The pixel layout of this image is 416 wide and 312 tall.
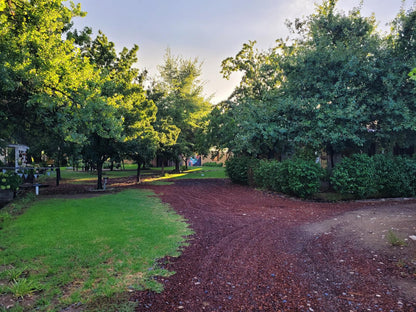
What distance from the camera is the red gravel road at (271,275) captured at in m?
3.14

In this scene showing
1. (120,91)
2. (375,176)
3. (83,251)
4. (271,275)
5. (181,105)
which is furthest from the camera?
(181,105)

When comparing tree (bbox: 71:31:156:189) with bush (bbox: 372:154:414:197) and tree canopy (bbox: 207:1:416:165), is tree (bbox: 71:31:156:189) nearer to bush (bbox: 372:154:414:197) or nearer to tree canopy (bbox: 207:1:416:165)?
tree canopy (bbox: 207:1:416:165)

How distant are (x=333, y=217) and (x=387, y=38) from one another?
367 inches

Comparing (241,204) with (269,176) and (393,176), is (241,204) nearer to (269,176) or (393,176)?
(269,176)

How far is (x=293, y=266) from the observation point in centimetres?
427

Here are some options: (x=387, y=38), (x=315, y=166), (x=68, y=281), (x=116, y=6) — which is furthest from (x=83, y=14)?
(x=387, y=38)

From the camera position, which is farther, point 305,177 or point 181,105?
point 181,105

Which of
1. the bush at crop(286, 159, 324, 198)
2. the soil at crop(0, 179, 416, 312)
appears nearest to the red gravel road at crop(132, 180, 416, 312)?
the soil at crop(0, 179, 416, 312)

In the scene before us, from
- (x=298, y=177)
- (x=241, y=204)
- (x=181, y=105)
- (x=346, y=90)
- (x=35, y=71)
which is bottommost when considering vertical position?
(x=241, y=204)

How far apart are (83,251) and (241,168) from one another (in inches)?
538

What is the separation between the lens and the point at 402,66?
1065cm

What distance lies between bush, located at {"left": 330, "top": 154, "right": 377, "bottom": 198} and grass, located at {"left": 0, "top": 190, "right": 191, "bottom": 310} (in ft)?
22.1

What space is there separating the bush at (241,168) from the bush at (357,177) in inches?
244

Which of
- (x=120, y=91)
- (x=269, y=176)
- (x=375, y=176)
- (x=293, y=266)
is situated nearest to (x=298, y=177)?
(x=269, y=176)
